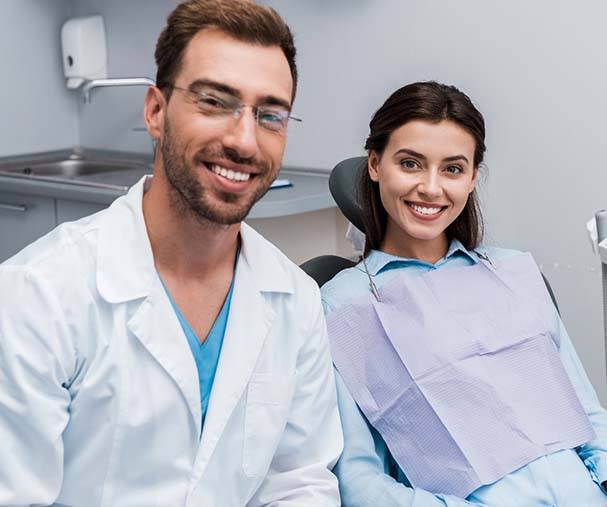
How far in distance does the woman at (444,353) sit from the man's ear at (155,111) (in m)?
0.49

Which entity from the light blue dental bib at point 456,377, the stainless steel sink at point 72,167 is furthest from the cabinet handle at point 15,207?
the light blue dental bib at point 456,377

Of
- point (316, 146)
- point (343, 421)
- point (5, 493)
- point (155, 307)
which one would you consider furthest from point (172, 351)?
point (316, 146)

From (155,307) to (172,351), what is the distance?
61 millimetres

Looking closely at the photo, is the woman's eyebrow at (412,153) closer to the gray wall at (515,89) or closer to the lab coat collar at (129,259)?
the lab coat collar at (129,259)

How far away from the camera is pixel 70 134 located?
11.6 ft

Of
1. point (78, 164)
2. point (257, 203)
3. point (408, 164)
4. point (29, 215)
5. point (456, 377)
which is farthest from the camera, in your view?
point (78, 164)

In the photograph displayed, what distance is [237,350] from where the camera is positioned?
1.27 m

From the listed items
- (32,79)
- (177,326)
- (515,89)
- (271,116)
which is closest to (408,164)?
(271,116)

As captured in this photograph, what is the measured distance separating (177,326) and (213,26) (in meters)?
0.39

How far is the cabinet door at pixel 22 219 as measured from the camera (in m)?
2.87

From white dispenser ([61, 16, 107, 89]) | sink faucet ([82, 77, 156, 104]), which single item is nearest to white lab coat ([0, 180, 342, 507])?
sink faucet ([82, 77, 156, 104])

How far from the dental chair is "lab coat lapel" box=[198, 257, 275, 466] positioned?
1.55ft

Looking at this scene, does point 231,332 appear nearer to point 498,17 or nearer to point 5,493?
point 5,493

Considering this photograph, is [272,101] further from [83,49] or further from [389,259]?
[83,49]
